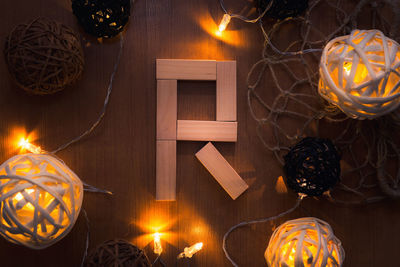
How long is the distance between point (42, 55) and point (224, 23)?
55 cm

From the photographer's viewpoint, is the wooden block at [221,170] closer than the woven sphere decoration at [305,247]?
No

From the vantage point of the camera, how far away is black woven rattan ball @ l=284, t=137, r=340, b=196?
85cm

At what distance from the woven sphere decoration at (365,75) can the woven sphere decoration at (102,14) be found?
0.59 metres

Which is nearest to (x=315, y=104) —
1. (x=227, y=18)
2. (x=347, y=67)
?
(x=347, y=67)

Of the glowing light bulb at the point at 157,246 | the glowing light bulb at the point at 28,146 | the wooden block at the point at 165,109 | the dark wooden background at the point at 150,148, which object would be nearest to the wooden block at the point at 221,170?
the dark wooden background at the point at 150,148

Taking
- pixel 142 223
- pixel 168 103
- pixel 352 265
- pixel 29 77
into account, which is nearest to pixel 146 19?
pixel 168 103

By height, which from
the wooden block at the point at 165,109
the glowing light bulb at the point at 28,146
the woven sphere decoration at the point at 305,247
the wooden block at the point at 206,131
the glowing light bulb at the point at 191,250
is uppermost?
the wooden block at the point at 165,109

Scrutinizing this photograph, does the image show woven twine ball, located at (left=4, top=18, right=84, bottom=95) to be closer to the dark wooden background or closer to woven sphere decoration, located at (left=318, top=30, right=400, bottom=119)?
the dark wooden background

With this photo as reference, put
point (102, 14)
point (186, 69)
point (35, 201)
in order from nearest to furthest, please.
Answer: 1. point (35, 201)
2. point (102, 14)
3. point (186, 69)

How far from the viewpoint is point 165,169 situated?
3.19 ft

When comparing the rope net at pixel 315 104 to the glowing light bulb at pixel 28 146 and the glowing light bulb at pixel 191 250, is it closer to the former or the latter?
the glowing light bulb at pixel 191 250

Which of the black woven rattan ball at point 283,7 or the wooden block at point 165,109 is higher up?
the black woven rattan ball at point 283,7

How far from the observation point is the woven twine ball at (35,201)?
2.52ft

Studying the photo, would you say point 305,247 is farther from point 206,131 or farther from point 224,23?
point 224,23
